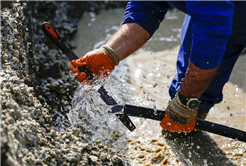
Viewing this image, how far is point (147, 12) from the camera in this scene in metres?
1.93

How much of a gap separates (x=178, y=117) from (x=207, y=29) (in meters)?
0.72

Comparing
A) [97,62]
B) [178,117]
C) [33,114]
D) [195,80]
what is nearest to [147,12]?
[97,62]

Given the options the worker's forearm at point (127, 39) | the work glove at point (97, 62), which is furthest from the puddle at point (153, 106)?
the worker's forearm at point (127, 39)

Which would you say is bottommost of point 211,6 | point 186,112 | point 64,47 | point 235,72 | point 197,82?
point 235,72

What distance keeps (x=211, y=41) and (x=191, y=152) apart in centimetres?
108

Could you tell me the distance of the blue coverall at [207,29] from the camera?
1379 mm

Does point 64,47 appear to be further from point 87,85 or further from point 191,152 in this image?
point 191,152

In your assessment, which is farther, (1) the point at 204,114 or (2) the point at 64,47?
(1) the point at 204,114

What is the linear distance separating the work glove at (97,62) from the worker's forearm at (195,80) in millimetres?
579

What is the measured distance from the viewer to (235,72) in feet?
10.4

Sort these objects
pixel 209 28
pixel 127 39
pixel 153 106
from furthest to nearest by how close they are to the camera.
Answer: pixel 153 106
pixel 127 39
pixel 209 28

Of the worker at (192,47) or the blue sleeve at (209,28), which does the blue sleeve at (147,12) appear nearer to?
the worker at (192,47)

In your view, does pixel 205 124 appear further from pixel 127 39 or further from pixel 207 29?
pixel 127 39

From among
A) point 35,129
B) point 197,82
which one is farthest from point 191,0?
point 35,129
